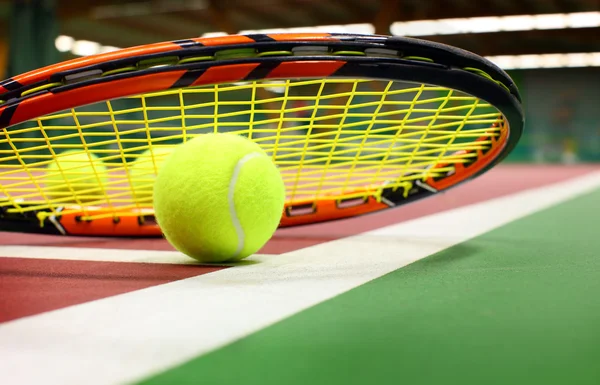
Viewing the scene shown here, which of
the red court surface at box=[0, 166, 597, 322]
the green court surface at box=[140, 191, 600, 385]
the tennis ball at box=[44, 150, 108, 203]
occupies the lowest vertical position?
the green court surface at box=[140, 191, 600, 385]

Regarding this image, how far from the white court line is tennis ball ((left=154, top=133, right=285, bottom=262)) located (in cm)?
9

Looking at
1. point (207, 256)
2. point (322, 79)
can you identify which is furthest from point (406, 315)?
point (207, 256)

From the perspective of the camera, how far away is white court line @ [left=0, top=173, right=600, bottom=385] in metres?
0.88

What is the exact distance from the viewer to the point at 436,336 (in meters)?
1.01

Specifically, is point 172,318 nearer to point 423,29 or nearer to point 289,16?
point 289,16

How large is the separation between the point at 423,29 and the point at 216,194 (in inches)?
698

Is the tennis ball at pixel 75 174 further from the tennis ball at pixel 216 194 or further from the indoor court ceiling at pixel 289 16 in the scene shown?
the indoor court ceiling at pixel 289 16

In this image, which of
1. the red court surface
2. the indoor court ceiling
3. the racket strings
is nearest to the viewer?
the red court surface

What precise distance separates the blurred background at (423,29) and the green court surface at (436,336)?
1252 centimetres

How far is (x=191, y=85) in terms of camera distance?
1.32 m

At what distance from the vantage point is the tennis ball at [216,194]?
5.11ft

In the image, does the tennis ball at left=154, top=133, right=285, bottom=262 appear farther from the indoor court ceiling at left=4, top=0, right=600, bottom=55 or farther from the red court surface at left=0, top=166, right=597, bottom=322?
the indoor court ceiling at left=4, top=0, right=600, bottom=55

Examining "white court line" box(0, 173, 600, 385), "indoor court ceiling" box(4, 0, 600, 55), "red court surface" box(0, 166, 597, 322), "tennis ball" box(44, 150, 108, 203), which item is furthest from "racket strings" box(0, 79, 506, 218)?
"indoor court ceiling" box(4, 0, 600, 55)

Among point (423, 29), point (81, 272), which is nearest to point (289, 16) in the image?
point (423, 29)
